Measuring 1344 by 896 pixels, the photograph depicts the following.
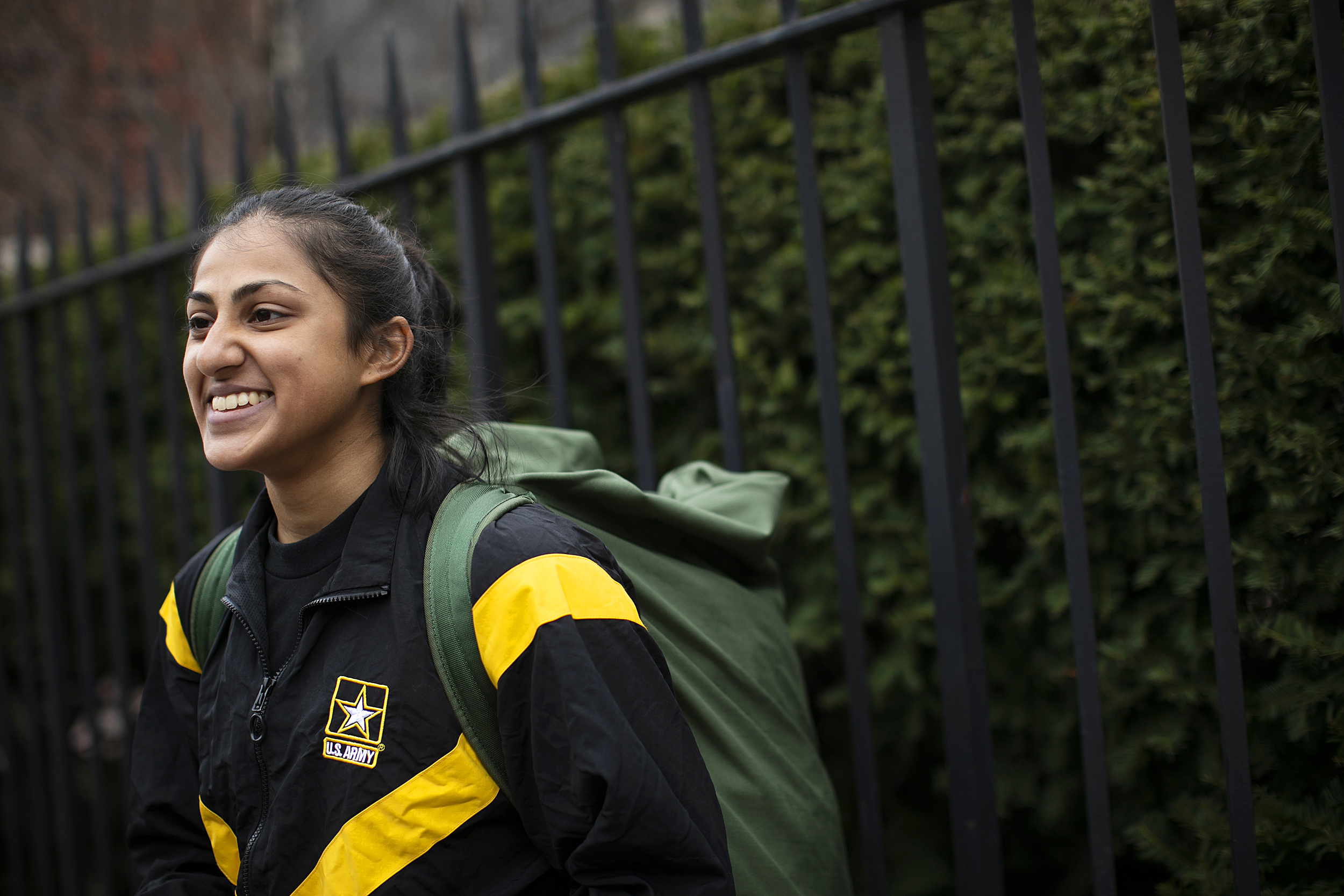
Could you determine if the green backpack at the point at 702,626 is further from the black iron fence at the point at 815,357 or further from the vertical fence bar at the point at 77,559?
the vertical fence bar at the point at 77,559

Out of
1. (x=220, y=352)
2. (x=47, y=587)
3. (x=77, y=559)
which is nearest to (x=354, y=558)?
(x=220, y=352)

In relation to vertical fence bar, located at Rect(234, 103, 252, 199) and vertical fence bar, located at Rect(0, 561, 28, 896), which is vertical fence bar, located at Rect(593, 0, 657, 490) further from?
vertical fence bar, located at Rect(0, 561, 28, 896)

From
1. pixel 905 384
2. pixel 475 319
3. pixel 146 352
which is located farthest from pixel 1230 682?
pixel 146 352

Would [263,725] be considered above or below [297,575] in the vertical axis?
below

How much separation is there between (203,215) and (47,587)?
5.31 feet

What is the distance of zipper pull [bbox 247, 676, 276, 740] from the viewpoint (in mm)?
1419

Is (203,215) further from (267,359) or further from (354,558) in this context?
(354,558)

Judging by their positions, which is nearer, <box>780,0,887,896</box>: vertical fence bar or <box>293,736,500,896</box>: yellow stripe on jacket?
<box>293,736,500,896</box>: yellow stripe on jacket

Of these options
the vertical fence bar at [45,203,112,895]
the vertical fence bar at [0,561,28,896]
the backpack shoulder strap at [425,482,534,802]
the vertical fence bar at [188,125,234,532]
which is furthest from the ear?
the vertical fence bar at [0,561,28,896]

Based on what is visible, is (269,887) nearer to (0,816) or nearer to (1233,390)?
(1233,390)

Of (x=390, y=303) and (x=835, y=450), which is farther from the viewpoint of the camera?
(x=835, y=450)

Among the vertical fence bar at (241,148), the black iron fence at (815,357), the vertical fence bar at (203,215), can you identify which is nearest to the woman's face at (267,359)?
the black iron fence at (815,357)

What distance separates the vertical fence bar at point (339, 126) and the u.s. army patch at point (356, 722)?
178cm

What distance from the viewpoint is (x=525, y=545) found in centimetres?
133
